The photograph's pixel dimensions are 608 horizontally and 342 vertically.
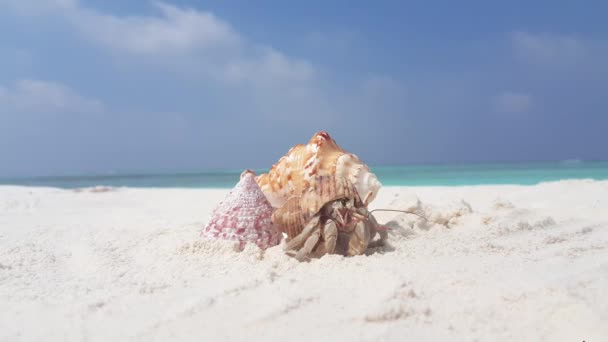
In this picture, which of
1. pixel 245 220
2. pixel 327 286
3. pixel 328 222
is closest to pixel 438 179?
pixel 245 220

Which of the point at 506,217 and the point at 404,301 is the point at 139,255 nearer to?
the point at 404,301

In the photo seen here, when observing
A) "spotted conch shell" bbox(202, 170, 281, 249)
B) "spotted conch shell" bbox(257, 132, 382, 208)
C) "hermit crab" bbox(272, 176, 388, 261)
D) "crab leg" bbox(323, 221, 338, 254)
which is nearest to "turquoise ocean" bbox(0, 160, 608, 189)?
"spotted conch shell" bbox(257, 132, 382, 208)

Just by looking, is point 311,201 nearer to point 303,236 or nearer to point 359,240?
point 303,236

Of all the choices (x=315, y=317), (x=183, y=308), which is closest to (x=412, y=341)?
(x=315, y=317)

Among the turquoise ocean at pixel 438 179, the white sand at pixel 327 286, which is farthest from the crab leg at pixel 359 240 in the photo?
the turquoise ocean at pixel 438 179

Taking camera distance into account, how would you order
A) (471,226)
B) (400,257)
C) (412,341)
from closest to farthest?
(412,341)
(400,257)
(471,226)

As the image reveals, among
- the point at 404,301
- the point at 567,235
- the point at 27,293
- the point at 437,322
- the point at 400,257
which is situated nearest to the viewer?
the point at 437,322
